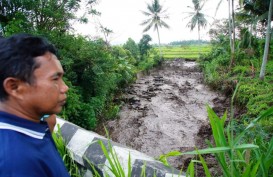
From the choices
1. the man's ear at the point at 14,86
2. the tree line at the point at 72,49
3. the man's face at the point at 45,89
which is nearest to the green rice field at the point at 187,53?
the tree line at the point at 72,49

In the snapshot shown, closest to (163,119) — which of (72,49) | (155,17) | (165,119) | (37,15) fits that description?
(165,119)

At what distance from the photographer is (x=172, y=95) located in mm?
12125

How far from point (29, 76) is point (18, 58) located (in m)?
0.07

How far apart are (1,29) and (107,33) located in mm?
5288

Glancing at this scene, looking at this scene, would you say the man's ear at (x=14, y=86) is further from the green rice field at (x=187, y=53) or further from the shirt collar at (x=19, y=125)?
the green rice field at (x=187, y=53)

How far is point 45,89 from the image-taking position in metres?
0.85

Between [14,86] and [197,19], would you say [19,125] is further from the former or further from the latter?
[197,19]

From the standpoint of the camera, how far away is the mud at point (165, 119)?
262 inches

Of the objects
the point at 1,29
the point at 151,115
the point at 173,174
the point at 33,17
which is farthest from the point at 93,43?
the point at 173,174

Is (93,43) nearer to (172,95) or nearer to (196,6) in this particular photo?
(172,95)

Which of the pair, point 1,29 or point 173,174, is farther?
point 1,29

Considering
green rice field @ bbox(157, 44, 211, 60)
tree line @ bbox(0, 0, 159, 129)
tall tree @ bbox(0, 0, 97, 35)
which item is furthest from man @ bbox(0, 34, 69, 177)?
green rice field @ bbox(157, 44, 211, 60)

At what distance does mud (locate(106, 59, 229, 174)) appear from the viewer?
21.8ft

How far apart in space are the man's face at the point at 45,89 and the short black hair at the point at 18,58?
2 centimetres
